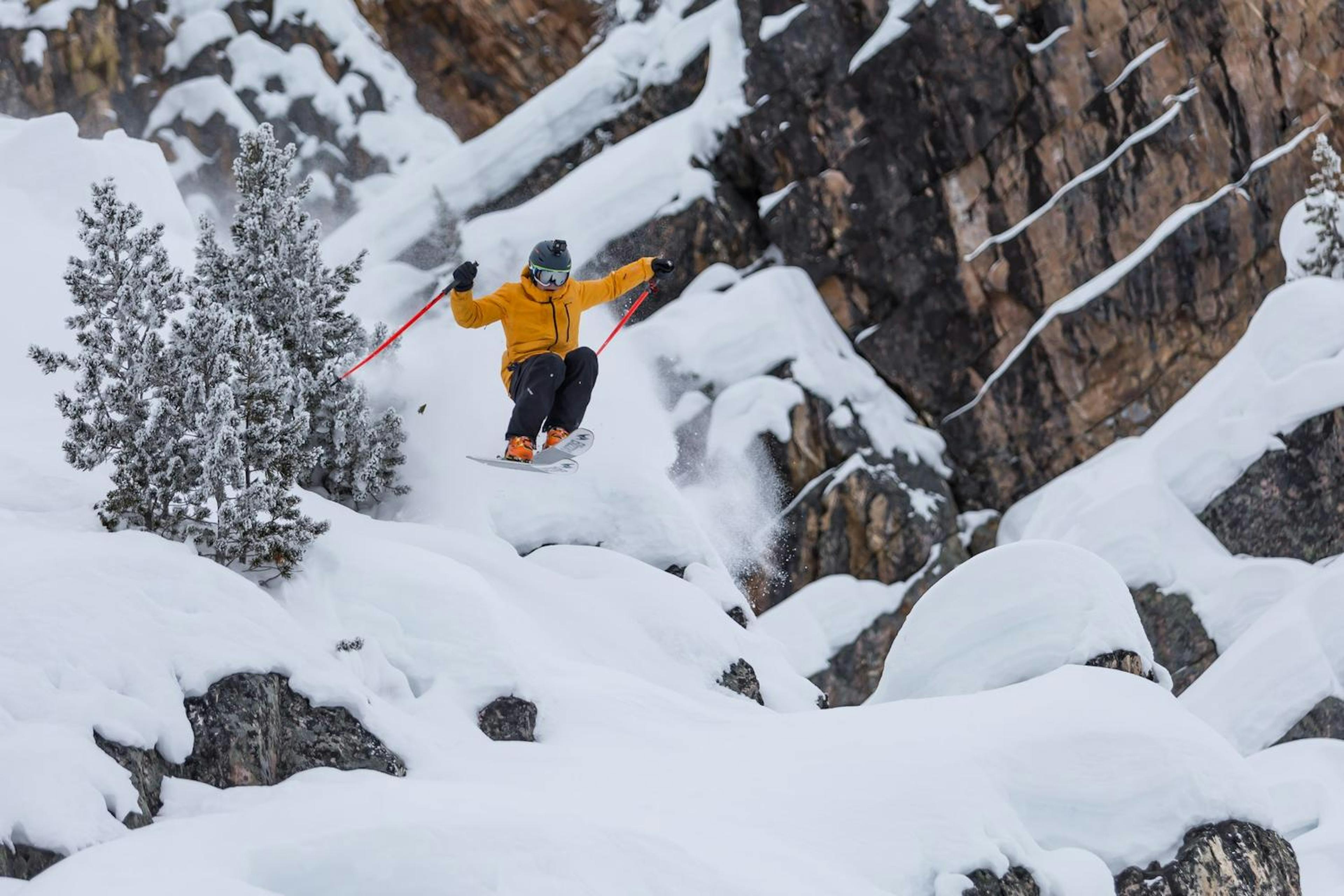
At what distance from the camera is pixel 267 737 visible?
5.36 m

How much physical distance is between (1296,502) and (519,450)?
37.4 ft

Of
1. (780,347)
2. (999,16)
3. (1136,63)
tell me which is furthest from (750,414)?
(1136,63)

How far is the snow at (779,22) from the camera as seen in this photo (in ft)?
71.3

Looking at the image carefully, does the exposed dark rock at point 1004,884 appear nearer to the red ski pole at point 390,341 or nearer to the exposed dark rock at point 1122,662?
the exposed dark rock at point 1122,662

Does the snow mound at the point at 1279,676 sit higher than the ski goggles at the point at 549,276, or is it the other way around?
the ski goggles at the point at 549,276

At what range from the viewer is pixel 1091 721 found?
6305 millimetres

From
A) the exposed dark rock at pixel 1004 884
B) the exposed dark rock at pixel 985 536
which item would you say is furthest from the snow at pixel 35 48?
the exposed dark rock at pixel 1004 884

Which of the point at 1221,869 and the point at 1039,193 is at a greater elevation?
the point at 1221,869

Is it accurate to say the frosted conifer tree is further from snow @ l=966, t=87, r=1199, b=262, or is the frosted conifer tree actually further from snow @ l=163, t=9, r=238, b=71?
snow @ l=163, t=9, r=238, b=71

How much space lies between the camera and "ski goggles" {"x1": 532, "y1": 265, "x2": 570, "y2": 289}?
979 cm

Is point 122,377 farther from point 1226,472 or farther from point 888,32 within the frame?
point 888,32

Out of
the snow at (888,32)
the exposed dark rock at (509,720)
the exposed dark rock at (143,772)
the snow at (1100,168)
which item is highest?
the exposed dark rock at (143,772)

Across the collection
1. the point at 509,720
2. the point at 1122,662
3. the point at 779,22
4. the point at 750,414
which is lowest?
the point at 750,414

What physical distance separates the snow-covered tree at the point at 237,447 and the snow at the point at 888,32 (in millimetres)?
16787
